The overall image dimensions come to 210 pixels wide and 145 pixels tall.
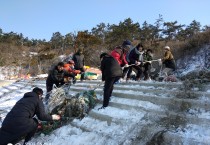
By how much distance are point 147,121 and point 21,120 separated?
2345 mm

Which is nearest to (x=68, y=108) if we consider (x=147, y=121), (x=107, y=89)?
(x=107, y=89)

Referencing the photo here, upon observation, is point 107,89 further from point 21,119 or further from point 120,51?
Answer: point 21,119

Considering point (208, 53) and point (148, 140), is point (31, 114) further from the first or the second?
point (208, 53)

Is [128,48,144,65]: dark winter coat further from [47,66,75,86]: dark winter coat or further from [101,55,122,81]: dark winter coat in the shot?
[101,55,122,81]: dark winter coat

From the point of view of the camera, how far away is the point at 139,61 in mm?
10109

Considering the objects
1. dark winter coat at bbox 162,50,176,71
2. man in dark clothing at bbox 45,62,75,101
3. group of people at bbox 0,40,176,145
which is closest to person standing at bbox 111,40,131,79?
group of people at bbox 0,40,176,145

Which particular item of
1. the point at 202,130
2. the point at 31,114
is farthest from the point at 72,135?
the point at 202,130

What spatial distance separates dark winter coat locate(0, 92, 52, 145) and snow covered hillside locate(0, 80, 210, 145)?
914 millimetres

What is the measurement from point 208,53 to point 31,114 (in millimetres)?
16431

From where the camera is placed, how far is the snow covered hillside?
484 centimetres

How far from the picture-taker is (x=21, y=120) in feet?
18.3

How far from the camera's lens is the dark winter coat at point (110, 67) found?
7149 mm

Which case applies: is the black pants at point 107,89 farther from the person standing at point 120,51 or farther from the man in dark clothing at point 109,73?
the person standing at point 120,51

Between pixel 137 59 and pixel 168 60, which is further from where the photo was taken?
pixel 168 60
